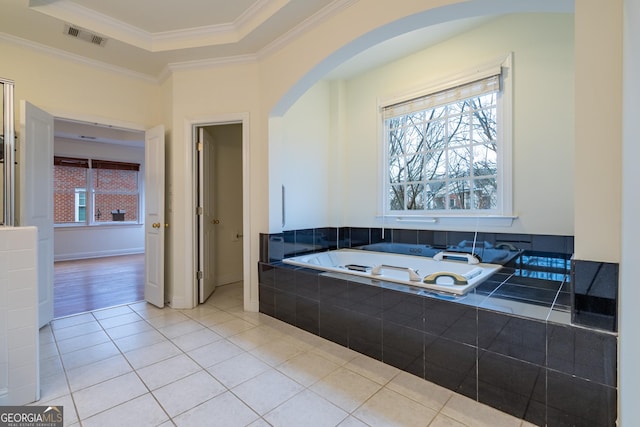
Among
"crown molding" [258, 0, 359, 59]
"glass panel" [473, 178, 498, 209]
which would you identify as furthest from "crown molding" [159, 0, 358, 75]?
"glass panel" [473, 178, 498, 209]

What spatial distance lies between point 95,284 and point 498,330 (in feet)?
15.8

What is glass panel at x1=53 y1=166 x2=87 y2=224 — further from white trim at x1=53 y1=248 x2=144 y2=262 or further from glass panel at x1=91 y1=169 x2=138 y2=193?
white trim at x1=53 y1=248 x2=144 y2=262

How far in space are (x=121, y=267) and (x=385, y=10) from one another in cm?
578

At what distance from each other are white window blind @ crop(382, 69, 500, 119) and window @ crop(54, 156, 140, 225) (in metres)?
6.52

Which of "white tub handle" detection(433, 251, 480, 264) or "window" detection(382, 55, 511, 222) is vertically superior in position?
"window" detection(382, 55, 511, 222)

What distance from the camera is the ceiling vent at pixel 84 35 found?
96.1 inches

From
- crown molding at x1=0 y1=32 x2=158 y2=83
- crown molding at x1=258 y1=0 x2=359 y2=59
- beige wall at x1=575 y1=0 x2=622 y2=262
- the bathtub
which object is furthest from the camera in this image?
crown molding at x1=0 y1=32 x2=158 y2=83

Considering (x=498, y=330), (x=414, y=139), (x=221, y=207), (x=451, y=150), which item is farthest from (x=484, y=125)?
(x=221, y=207)

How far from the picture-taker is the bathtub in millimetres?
1935

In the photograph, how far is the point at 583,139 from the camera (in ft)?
4.21

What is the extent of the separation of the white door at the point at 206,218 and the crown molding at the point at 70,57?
3.08 ft

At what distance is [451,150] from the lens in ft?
9.70

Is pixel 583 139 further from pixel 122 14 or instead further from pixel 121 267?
pixel 121 267

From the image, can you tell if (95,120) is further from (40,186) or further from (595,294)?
(595,294)
